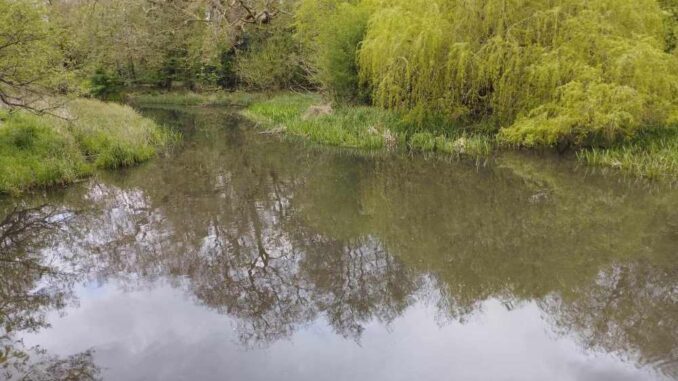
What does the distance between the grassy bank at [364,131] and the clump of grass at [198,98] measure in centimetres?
888

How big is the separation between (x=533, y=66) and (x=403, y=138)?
3980mm

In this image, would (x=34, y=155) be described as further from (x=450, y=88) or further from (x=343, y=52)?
(x=343, y=52)

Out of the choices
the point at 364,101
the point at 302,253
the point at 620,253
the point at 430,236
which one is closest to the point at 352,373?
the point at 302,253

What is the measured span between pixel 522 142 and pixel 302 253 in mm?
7560

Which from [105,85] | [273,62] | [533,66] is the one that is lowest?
[105,85]

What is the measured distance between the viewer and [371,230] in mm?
8688

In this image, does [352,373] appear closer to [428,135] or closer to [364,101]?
[428,135]

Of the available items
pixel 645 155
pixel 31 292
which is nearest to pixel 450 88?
pixel 645 155

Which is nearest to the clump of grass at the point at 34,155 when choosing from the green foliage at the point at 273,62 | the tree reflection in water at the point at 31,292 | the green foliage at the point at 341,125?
the tree reflection in water at the point at 31,292

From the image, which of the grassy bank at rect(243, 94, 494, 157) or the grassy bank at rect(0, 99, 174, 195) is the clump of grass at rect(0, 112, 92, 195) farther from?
the grassy bank at rect(243, 94, 494, 157)

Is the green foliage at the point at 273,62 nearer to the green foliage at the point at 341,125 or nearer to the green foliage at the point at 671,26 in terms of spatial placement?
the green foliage at the point at 341,125

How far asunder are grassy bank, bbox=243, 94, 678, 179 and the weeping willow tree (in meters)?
0.43

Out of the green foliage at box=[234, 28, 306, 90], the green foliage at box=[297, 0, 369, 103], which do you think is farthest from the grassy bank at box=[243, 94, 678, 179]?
the green foliage at box=[234, 28, 306, 90]

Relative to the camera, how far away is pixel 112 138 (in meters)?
13.5
